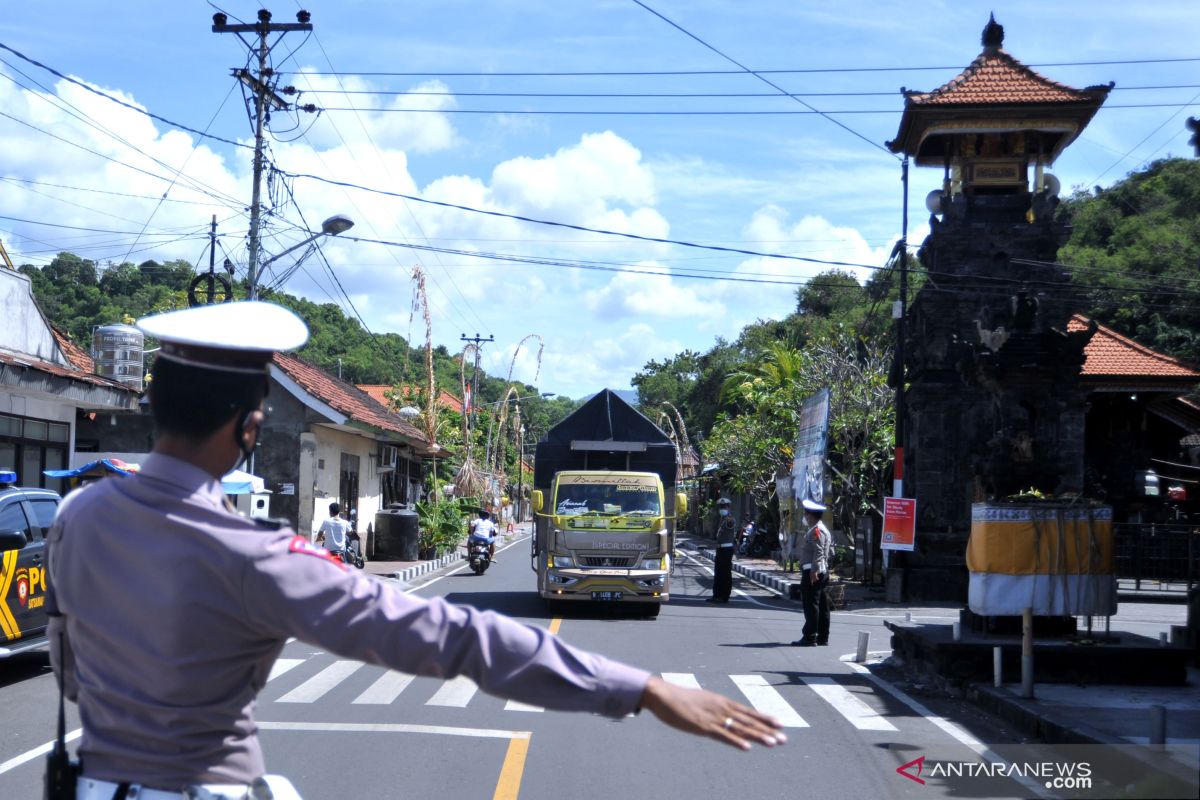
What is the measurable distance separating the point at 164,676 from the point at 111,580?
0.23 meters

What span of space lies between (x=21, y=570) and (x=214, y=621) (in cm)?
1005

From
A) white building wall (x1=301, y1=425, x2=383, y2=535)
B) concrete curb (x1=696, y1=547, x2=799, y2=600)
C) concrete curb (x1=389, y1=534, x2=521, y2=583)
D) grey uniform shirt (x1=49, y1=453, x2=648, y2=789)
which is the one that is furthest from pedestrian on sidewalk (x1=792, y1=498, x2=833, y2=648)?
white building wall (x1=301, y1=425, x2=383, y2=535)

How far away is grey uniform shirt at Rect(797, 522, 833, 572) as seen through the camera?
15.7 m

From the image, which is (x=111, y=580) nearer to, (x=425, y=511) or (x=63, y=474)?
(x=63, y=474)

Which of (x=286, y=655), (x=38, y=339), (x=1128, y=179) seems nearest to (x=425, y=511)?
(x=38, y=339)

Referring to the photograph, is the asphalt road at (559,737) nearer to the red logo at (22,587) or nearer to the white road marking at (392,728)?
the white road marking at (392,728)

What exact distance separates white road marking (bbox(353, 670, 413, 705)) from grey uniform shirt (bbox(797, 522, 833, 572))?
6195 millimetres

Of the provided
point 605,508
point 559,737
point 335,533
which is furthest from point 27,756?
point 335,533

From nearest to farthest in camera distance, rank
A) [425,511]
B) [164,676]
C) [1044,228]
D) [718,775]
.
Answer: [164,676], [718,775], [1044,228], [425,511]

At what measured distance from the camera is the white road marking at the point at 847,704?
394 inches

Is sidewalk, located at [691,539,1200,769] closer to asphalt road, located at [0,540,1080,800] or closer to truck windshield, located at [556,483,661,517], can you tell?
asphalt road, located at [0,540,1080,800]

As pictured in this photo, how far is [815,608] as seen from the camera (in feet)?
51.6

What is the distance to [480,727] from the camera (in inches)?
370

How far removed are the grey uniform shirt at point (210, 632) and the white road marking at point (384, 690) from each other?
25.1 feet
